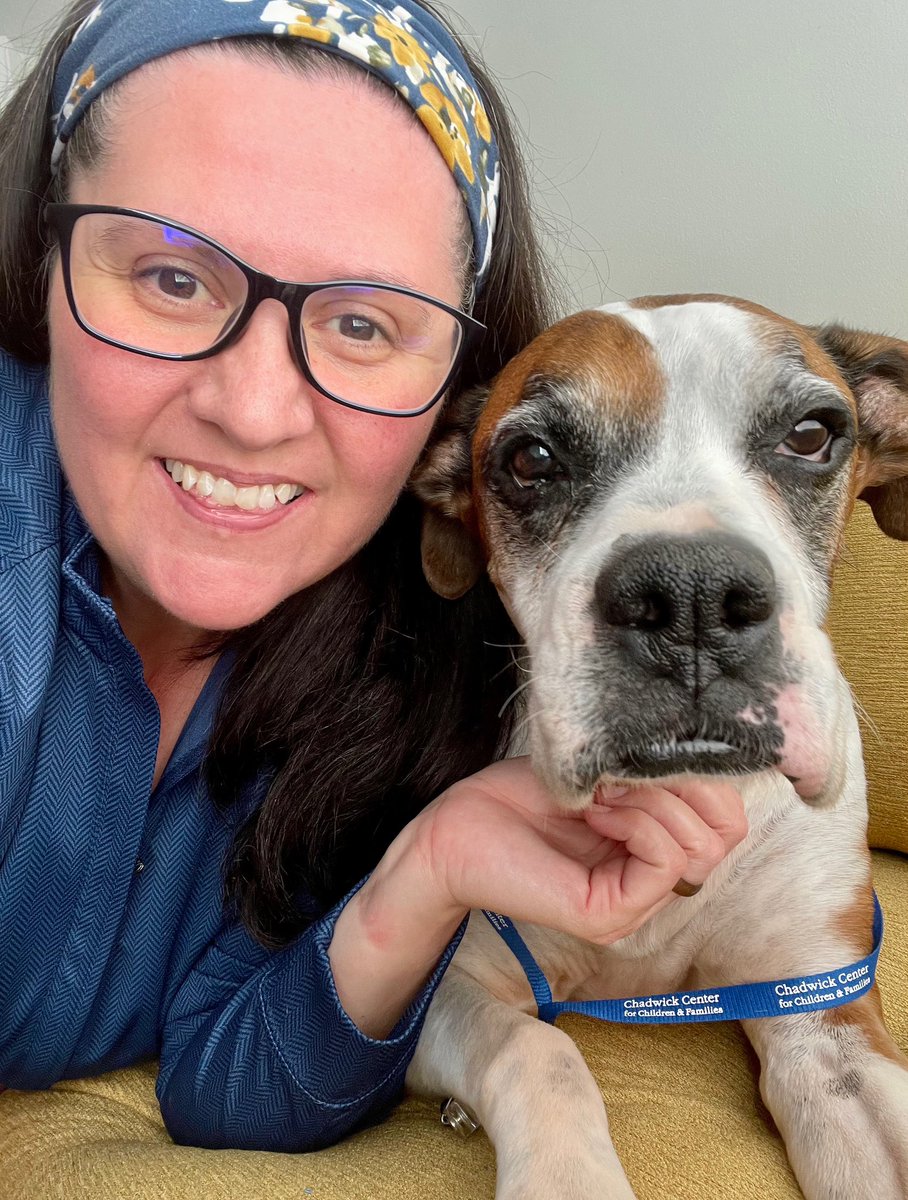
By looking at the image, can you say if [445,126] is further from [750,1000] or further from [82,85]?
[750,1000]

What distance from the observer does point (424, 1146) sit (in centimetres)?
135

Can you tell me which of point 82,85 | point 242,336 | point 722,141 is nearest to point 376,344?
point 242,336

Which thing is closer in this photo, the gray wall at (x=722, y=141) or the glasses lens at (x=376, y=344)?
the glasses lens at (x=376, y=344)

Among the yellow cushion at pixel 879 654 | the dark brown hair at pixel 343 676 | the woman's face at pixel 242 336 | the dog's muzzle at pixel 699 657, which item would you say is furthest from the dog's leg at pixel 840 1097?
the woman's face at pixel 242 336

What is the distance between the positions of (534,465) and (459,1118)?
1.08 meters

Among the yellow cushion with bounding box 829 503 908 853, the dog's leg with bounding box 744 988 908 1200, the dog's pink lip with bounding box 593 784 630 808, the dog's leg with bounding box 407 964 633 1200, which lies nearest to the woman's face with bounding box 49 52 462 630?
the dog's pink lip with bounding box 593 784 630 808

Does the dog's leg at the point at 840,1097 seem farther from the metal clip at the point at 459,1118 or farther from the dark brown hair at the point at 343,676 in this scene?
the dark brown hair at the point at 343,676

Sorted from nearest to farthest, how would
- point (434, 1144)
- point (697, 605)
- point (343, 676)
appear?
point (697, 605) → point (434, 1144) → point (343, 676)

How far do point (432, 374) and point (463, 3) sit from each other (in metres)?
3.17

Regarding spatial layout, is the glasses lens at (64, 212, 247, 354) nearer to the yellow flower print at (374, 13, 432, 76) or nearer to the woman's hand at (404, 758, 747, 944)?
the yellow flower print at (374, 13, 432, 76)

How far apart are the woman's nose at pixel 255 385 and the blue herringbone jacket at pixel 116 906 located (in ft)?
1.03

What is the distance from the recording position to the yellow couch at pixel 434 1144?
122 centimetres

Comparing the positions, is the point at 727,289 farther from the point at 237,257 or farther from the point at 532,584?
the point at 237,257

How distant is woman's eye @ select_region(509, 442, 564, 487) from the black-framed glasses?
0.32 m
